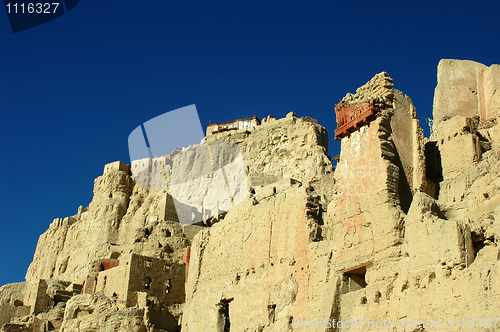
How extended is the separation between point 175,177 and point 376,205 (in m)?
28.2

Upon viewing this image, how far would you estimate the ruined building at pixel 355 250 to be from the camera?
13383mm

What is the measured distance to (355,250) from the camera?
52.9 feet

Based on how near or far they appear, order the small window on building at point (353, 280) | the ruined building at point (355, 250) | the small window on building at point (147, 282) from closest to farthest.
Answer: the ruined building at point (355, 250)
the small window on building at point (353, 280)
the small window on building at point (147, 282)

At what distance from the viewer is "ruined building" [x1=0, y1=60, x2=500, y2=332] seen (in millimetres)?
13383

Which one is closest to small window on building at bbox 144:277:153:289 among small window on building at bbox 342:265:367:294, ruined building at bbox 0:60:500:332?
ruined building at bbox 0:60:500:332

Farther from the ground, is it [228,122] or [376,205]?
[228,122]

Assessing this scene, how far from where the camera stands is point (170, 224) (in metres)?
32.3

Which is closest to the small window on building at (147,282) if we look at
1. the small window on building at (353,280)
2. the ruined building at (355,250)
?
the ruined building at (355,250)

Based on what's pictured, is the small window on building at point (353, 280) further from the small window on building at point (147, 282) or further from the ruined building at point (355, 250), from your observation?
the small window on building at point (147, 282)

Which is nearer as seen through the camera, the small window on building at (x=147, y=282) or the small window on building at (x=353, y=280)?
the small window on building at (x=353, y=280)

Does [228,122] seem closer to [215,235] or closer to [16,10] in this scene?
[215,235]

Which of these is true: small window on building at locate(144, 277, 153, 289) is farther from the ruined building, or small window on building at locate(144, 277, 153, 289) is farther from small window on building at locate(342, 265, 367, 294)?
small window on building at locate(342, 265, 367, 294)

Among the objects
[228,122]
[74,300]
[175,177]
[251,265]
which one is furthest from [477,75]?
[228,122]

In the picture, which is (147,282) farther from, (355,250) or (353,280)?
(355,250)
